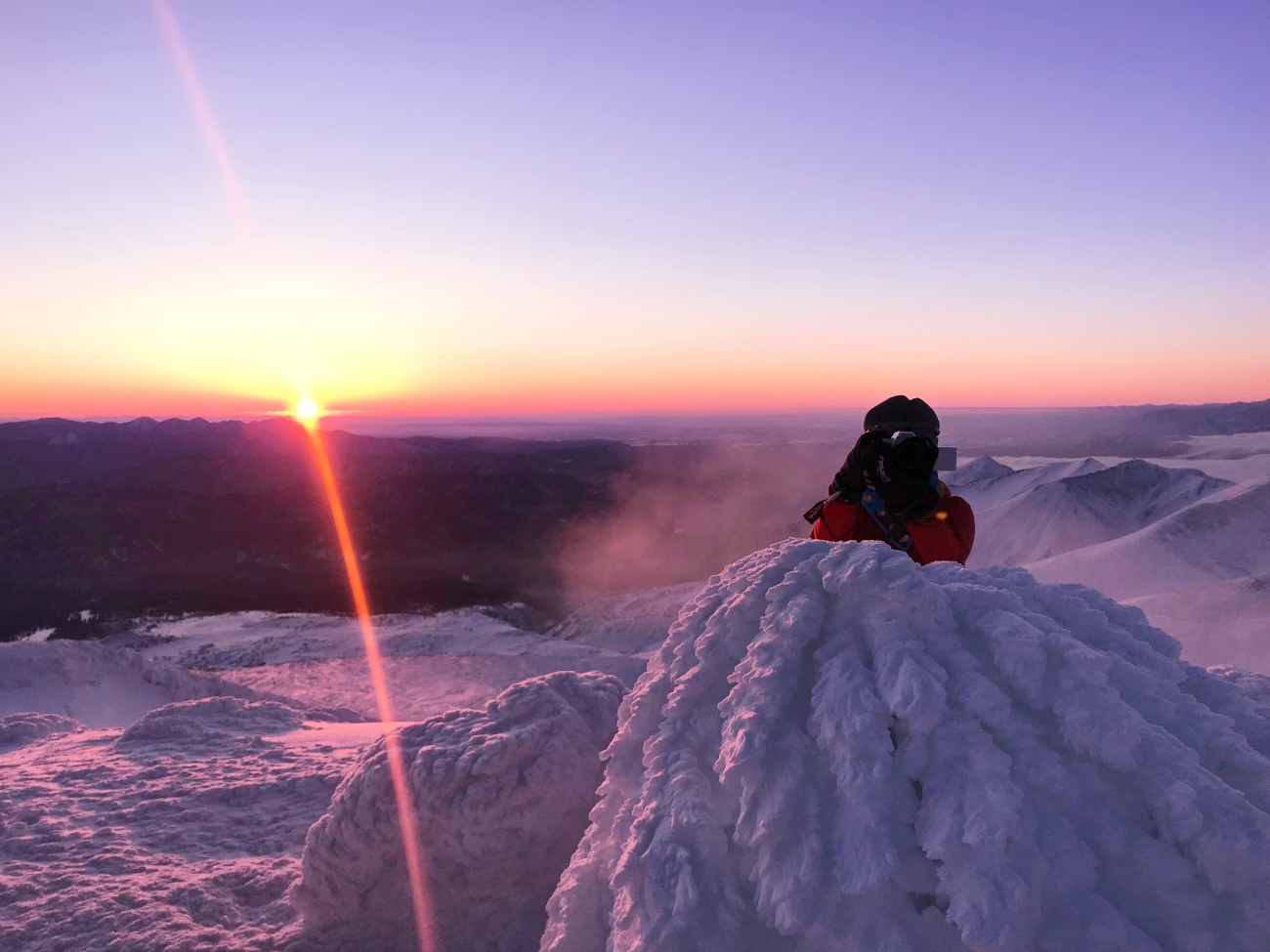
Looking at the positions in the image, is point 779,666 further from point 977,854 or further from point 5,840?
point 5,840

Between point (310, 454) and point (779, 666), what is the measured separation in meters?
59.9

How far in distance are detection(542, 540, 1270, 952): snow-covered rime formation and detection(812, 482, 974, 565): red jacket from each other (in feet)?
3.03

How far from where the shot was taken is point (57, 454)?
56.8 metres

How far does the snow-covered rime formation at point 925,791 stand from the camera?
1.73 meters

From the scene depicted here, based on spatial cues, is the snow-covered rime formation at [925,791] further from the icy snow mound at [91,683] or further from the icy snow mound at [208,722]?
the icy snow mound at [91,683]

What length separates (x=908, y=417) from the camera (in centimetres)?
314

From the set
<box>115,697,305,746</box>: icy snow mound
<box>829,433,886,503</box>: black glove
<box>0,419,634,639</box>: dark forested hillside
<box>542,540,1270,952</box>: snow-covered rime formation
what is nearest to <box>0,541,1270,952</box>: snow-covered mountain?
<box>542,540,1270,952</box>: snow-covered rime formation

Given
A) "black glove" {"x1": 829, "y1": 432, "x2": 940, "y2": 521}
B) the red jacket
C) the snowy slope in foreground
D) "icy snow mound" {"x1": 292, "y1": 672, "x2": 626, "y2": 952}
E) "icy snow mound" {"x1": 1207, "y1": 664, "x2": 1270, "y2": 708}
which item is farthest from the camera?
the snowy slope in foreground

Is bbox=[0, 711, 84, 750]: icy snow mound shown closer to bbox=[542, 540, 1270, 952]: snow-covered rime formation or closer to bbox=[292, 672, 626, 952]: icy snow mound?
bbox=[292, 672, 626, 952]: icy snow mound

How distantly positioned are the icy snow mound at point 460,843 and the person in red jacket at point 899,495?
1910 millimetres

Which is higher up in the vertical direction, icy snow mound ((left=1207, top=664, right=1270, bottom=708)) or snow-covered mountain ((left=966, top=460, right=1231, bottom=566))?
icy snow mound ((left=1207, top=664, right=1270, bottom=708))

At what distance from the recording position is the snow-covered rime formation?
5.67 ft

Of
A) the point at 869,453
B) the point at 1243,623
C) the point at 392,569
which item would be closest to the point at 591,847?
the point at 869,453

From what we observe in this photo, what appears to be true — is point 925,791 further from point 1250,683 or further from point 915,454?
point 1250,683
